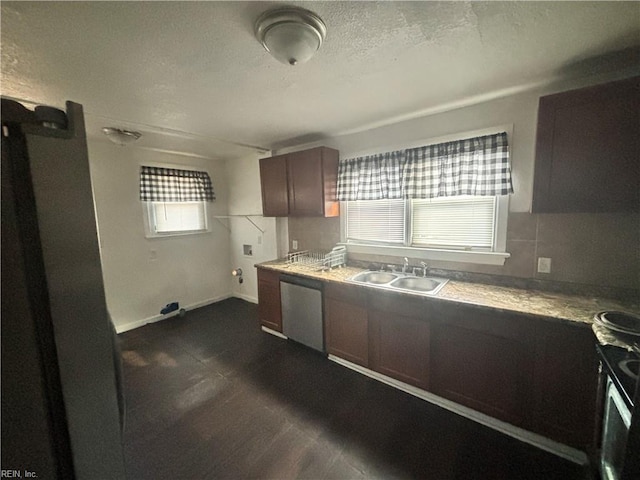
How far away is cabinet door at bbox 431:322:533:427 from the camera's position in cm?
160

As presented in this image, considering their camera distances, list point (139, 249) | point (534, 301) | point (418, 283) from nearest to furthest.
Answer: point (534, 301), point (418, 283), point (139, 249)

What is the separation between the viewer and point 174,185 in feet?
11.7

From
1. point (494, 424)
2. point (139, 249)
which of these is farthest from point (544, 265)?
point (139, 249)

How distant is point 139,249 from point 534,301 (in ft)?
13.6

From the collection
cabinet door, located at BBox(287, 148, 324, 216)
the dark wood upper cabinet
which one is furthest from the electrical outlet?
cabinet door, located at BBox(287, 148, 324, 216)

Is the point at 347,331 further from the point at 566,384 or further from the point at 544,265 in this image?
the point at 544,265

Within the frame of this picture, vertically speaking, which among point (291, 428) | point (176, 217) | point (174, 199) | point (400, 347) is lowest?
point (291, 428)

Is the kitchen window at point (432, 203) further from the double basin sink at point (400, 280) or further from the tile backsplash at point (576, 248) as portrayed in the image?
the double basin sink at point (400, 280)

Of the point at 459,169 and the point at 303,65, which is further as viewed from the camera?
the point at 459,169

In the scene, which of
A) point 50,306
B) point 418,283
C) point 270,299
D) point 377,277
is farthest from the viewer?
point 270,299

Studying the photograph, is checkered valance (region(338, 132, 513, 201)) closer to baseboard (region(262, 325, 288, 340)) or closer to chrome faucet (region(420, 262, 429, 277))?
chrome faucet (region(420, 262, 429, 277))

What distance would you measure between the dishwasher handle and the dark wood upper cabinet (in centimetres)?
176

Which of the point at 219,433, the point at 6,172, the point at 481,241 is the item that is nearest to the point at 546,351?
the point at 481,241

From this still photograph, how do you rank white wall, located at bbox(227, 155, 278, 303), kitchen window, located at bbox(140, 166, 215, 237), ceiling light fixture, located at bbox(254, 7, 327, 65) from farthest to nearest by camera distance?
white wall, located at bbox(227, 155, 278, 303) < kitchen window, located at bbox(140, 166, 215, 237) < ceiling light fixture, located at bbox(254, 7, 327, 65)
